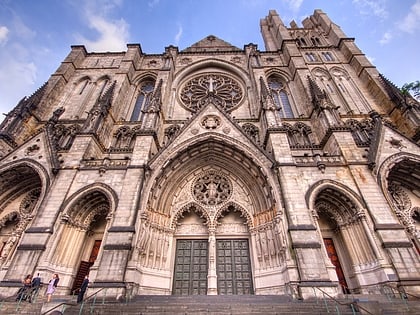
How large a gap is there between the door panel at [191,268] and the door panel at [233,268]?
2.22ft

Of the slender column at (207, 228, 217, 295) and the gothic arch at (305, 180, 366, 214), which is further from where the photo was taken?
the gothic arch at (305, 180, 366, 214)

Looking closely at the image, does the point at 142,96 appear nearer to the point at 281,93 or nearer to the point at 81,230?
the point at 281,93

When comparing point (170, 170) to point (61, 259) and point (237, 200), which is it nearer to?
point (237, 200)

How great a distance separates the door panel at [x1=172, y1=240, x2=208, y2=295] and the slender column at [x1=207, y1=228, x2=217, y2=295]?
551mm

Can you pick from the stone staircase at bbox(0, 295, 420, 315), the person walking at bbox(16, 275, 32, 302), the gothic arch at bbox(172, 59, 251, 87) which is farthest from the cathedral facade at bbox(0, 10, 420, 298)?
the gothic arch at bbox(172, 59, 251, 87)

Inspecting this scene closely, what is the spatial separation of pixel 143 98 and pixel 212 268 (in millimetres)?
14716

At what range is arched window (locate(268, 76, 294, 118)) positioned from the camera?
16.7 meters

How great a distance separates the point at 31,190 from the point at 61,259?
5.06 metres

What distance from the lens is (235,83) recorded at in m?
19.5

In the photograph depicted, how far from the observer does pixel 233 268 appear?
31.7 feet

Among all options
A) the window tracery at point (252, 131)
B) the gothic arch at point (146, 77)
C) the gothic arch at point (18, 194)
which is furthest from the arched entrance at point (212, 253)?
the gothic arch at point (146, 77)

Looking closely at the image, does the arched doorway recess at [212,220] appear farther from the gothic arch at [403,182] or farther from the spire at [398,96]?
the spire at [398,96]

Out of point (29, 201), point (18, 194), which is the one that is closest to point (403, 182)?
point (29, 201)

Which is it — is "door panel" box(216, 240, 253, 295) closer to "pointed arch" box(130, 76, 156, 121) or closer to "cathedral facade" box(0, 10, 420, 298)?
"cathedral facade" box(0, 10, 420, 298)
